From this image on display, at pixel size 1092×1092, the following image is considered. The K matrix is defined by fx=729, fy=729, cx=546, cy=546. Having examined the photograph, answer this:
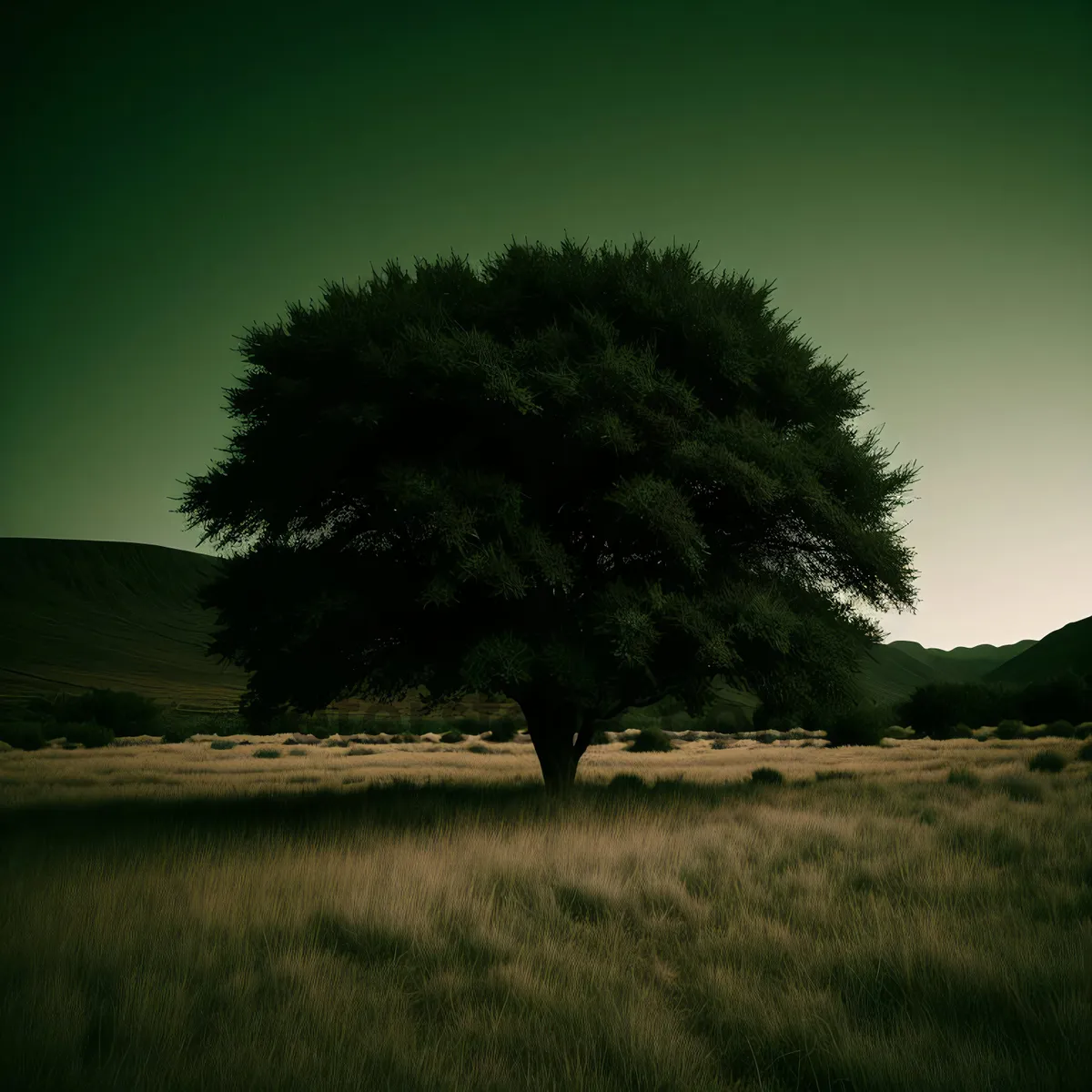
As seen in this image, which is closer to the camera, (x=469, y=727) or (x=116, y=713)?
(x=116, y=713)

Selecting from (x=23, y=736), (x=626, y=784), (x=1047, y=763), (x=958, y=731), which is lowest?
(x=958, y=731)

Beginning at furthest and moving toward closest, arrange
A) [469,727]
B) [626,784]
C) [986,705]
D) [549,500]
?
1. [469,727]
2. [986,705]
3. [626,784]
4. [549,500]

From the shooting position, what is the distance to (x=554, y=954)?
5.14 metres

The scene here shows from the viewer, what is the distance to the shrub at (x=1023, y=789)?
1385cm

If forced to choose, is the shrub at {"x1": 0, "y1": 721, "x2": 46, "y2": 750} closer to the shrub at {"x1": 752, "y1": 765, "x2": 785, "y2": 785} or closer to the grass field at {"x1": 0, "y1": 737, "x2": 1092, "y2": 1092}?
the grass field at {"x1": 0, "y1": 737, "x2": 1092, "y2": 1092}

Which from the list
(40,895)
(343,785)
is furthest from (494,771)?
(40,895)

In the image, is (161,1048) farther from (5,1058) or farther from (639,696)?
(639,696)

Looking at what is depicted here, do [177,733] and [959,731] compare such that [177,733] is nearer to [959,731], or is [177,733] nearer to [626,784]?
[626,784]

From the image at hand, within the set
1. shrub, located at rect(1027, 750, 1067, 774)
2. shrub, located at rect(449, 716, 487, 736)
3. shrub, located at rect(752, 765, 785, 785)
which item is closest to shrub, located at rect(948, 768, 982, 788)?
shrub, located at rect(1027, 750, 1067, 774)

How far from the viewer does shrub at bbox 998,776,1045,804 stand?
45.4 feet

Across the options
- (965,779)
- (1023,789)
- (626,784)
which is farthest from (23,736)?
(1023,789)

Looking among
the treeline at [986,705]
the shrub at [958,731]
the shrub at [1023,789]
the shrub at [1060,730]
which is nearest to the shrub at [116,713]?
the shrub at [1023,789]

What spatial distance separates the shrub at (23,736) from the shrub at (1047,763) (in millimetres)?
43832

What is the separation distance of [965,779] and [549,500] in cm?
1243
